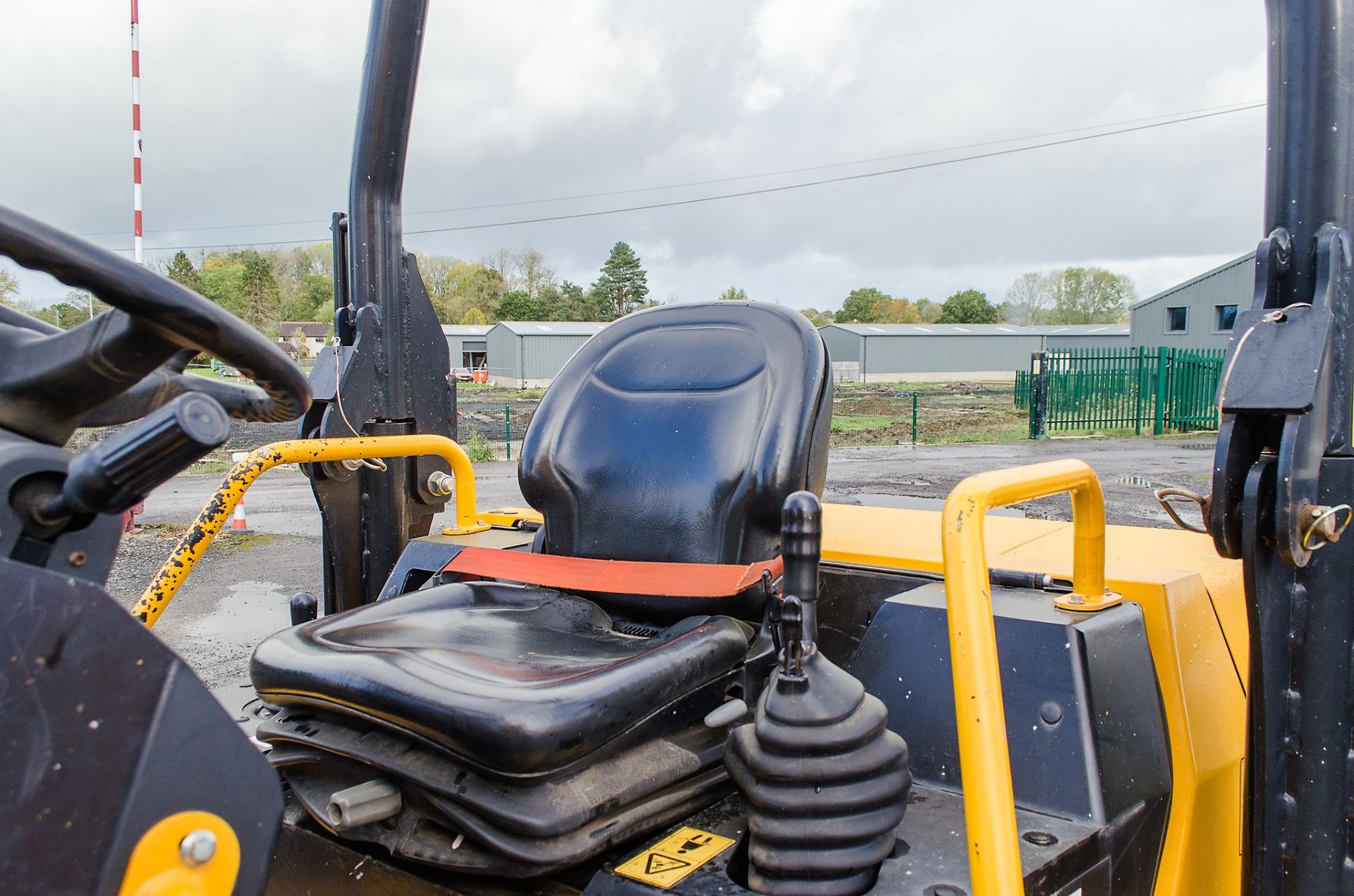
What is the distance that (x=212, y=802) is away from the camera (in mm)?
911

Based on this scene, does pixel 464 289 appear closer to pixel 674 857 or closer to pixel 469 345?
pixel 469 345

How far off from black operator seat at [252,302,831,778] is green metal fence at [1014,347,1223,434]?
714 inches

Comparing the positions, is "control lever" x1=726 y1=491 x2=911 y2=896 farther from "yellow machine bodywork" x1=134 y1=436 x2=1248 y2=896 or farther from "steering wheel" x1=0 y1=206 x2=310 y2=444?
"steering wheel" x1=0 y1=206 x2=310 y2=444

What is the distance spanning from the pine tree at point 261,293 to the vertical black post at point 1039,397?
35.9 metres

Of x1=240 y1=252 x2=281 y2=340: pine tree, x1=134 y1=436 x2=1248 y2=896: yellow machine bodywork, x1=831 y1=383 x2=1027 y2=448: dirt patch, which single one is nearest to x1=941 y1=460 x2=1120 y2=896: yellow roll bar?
x1=134 y1=436 x2=1248 y2=896: yellow machine bodywork

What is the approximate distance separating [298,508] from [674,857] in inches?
359

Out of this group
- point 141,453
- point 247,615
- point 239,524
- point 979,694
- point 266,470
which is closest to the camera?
point 141,453

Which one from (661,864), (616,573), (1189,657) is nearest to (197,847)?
(661,864)

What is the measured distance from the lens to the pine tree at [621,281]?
59.6 meters

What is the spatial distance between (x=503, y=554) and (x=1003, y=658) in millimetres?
1068

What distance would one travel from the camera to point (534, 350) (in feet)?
140

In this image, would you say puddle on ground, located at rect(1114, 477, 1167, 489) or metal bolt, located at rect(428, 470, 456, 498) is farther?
puddle on ground, located at rect(1114, 477, 1167, 489)

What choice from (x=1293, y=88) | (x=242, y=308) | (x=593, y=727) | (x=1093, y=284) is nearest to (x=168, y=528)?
(x=593, y=727)

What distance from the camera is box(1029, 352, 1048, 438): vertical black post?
17922 mm
